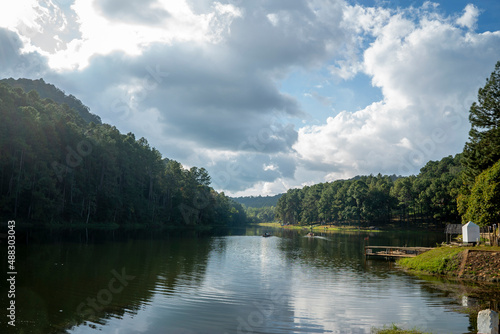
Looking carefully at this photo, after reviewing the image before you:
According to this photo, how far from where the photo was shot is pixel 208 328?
1559 cm

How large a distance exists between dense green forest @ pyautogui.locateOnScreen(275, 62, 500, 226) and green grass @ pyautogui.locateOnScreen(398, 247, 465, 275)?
23.1 feet

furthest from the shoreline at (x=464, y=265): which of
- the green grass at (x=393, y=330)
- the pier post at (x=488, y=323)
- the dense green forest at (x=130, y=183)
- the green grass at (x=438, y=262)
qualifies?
the pier post at (x=488, y=323)

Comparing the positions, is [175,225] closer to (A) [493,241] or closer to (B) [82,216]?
(B) [82,216]

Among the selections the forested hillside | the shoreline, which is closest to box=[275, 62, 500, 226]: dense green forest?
the forested hillside

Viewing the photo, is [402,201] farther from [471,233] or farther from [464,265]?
[464,265]

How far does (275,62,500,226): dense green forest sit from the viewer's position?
39.4 metres

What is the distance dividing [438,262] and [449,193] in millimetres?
108760

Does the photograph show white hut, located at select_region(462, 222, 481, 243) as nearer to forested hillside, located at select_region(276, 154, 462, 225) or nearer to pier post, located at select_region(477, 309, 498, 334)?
pier post, located at select_region(477, 309, 498, 334)

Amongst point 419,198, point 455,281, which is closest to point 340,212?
point 419,198

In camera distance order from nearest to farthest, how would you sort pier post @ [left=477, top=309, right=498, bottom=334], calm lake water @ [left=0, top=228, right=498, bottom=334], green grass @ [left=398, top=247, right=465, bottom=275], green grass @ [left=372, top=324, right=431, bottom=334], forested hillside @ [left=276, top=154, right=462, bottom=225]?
pier post @ [left=477, top=309, right=498, bottom=334] < green grass @ [left=372, top=324, right=431, bottom=334] < calm lake water @ [left=0, top=228, right=498, bottom=334] < green grass @ [left=398, top=247, right=465, bottom=275] < forested hillside @ [left=276, top=154, right=462, bottom=225]

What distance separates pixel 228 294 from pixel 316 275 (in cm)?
1296

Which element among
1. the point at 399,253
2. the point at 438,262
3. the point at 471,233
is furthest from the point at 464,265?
the point at 399,253

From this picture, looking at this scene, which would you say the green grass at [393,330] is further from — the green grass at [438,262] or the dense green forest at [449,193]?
the dense green forest at [449,193]

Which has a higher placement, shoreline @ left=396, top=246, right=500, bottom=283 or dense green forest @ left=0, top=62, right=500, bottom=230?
dense green forest @ left=0, top=62, right=500, bottom=230
